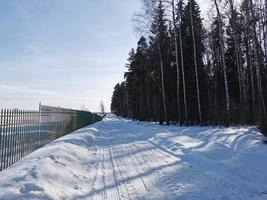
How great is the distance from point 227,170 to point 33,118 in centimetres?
791

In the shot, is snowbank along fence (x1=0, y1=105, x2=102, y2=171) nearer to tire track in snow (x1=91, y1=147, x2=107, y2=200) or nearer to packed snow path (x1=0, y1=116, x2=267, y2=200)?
packed snow path (x1=0, y1=116, x2=267, y2=200)

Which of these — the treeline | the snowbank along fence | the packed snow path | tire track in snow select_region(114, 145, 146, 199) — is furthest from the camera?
the treeline

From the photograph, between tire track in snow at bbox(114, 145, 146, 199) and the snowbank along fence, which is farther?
the snowbank along fence

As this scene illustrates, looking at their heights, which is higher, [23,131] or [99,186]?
[23,131]

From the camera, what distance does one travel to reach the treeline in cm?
2787

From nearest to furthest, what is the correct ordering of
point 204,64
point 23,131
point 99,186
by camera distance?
1. point 99,186
2. point 23,131
3. point 204,64

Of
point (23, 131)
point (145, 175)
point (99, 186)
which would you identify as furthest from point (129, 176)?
point (23, 131)

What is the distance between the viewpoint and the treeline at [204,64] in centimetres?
2787

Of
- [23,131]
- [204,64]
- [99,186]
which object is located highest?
[204,64]

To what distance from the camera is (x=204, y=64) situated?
45.8 metres

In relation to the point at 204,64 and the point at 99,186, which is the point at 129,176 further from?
the point at 204,64

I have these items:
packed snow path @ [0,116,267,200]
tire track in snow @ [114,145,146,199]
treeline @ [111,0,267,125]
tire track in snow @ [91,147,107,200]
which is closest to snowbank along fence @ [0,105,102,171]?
packed snow path @ [0,116,267,200]

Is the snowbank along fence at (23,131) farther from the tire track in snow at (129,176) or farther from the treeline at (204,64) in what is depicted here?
the treeline at (204,64)

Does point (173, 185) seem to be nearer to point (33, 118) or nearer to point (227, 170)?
point (227, 170)
